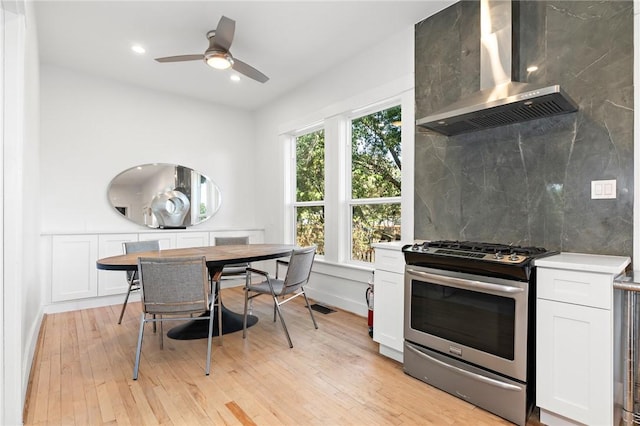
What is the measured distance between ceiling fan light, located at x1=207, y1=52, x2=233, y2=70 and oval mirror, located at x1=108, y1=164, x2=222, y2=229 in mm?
2217

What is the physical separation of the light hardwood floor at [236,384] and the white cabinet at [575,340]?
284mm

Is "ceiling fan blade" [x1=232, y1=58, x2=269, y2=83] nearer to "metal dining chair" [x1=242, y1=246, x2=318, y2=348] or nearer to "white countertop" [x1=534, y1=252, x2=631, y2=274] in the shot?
"metal dining chair" [x1=242, y1=246, x2=318, y2=348]

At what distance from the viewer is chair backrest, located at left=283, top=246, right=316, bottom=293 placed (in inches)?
110

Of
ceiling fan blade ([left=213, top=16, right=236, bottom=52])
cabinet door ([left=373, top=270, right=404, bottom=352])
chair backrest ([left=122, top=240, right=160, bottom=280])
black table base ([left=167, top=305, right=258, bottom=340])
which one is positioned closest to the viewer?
cabinet door ([left=373, top=270, right=404, bottom=352])

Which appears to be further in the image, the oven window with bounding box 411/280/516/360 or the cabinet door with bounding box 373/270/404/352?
the cabinet door with bounding box 373/270/404/352

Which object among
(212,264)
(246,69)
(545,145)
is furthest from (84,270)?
(545,145)

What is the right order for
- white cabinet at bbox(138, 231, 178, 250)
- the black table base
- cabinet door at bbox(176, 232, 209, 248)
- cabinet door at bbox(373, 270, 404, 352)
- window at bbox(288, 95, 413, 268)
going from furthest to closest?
cabinet door at bbox(176, 232, 209, 248), white cabinet at bbox(138, 231, 178, 250), window at bbox(288, 95, 413, 268), the black table base, cabinet door at bbox(373, 270, 404, 352)

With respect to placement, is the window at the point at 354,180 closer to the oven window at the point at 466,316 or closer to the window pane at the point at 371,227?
the window pane at the point at 371,227

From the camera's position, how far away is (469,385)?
200cm

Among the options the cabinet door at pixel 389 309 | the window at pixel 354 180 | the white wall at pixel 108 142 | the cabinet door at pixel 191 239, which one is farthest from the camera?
the cabinet door at pixel 191 239

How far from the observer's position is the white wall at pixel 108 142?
155 inches

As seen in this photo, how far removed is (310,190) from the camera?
4.61 metres

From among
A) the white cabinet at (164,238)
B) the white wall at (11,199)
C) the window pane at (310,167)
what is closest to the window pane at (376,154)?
the window pane at (310,167)

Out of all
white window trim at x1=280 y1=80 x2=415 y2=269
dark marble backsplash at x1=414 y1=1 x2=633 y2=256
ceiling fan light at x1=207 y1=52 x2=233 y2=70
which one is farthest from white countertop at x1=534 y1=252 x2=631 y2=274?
ceiling fan light at x1=207 y1=52 x2=233 y2=70
